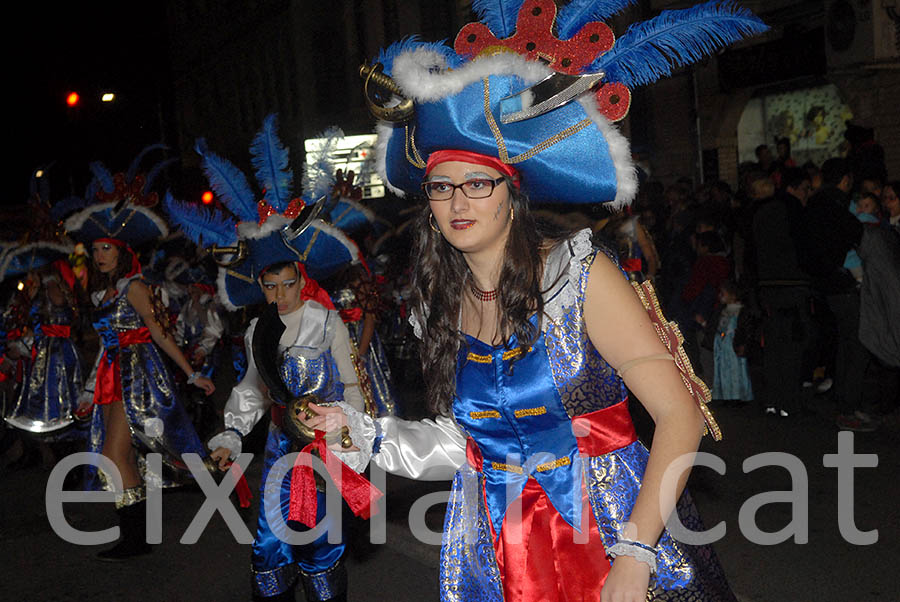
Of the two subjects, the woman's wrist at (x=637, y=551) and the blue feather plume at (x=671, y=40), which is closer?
the woman's wrist at (x=637, y=551)

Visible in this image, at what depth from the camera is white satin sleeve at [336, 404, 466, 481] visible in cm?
269

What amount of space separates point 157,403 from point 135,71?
126 ft

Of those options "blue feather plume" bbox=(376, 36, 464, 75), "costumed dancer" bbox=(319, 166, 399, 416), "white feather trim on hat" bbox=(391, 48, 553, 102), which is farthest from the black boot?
"white feather trim on hat" bbox=(391, 48, 553, 102)

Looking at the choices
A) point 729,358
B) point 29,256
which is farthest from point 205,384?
point 729,358

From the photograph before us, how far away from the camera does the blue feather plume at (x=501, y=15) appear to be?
2576 millimetres

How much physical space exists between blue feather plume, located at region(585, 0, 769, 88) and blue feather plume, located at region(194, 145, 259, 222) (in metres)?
2.71

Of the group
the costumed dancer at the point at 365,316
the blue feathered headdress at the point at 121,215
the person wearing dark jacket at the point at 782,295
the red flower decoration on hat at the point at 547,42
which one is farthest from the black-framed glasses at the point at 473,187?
the person wearing dark jacket at the point at 782,295

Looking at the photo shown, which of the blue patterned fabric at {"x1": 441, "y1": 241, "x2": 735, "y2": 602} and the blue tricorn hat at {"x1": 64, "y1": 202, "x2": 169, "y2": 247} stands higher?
the blue tricorn hat at {"x1": 64, "y1": 202, "x2": 169, "y2": 247}

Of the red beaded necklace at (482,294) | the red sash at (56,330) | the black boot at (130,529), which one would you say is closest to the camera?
the red beaded necklace at (482,294)

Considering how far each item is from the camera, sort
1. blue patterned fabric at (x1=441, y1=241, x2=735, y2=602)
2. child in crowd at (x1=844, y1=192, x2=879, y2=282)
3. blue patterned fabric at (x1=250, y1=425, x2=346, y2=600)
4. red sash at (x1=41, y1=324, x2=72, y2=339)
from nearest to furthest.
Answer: blue patterned fabric at (x1=441, y1=241, x2=735, y2=602), blue patterned fabric at (x1=250, y1=425, x2=346, y2=600), child in crowd at (x1=844, y1=192, x2=879, y2=282), red sash at (x1=41, y1=324, x2=72, y2=339)

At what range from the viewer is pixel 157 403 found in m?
6.23

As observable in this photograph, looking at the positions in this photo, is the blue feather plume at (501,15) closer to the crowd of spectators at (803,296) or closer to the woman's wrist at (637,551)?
the woman's wrist at (637,551)

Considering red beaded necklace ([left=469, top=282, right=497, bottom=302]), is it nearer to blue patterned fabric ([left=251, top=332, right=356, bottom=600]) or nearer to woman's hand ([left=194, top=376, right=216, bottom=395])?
blue patterned fabric ([left=251, top=332, right=356, bottom=600])

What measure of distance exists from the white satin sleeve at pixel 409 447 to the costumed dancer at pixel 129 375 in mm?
3655
